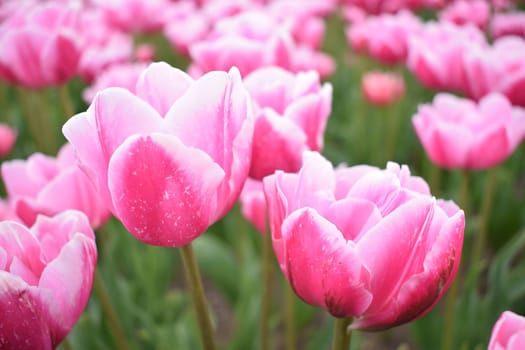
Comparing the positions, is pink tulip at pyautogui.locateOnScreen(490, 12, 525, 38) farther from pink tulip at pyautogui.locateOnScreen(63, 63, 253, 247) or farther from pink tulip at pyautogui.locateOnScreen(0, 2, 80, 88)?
pink tulip at pyautogui.locateOnScreen(63, 63, 253, 247)

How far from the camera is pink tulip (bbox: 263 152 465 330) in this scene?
0.39 meters

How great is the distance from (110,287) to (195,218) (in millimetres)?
558

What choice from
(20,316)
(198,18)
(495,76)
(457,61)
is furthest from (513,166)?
(20,316)

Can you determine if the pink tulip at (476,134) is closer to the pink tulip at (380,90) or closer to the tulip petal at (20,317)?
the tulip petal at (20,317)

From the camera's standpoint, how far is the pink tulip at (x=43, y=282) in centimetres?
39

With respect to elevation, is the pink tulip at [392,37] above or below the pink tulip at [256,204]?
below

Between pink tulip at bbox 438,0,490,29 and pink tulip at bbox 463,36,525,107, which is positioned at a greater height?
pink tulip at bbox 463,36,525,107

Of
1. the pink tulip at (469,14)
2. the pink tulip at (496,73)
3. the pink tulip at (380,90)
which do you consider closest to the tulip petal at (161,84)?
the pink tulip at (496,73)

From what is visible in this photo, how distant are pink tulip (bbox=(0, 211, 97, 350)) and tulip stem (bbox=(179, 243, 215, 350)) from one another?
71 mm

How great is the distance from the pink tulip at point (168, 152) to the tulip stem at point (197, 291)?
0.12 ft

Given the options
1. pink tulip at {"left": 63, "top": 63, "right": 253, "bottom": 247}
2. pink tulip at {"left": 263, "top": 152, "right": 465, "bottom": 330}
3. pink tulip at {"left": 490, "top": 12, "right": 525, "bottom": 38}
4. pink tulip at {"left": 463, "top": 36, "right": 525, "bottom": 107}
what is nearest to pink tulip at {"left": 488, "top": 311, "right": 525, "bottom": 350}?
pink tulip at {"left": 263, "top": 152, "right": 465, "bottom": 330}

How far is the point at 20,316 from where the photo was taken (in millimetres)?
386

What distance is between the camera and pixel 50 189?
65 cm

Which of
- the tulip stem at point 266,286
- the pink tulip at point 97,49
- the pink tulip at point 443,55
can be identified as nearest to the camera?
the tulip stem at point 266,286
